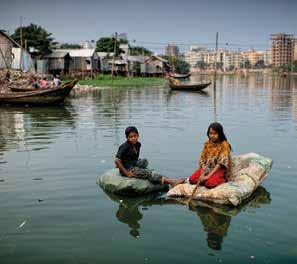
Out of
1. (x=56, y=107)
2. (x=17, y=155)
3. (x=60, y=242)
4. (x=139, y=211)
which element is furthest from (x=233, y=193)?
(x=56, y=107)

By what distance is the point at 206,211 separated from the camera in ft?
17.9

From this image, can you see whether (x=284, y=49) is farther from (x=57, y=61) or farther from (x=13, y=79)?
(x=13, y=79)

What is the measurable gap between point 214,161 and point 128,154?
129 centimetres

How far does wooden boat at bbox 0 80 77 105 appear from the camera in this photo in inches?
787

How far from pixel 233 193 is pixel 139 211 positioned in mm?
1282

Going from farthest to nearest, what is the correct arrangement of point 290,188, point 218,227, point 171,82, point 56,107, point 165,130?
point 171,82 < point 56,107 < point 165,130 < point 290,188 < point 218,227

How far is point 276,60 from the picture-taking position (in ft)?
561

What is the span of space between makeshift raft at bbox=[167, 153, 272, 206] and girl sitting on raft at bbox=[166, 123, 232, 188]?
115mm

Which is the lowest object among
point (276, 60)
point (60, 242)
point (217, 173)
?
point (60, 242)

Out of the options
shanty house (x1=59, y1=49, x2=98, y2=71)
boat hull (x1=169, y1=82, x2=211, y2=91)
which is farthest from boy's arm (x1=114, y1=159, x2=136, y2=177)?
shanty house (x1=59, y1=49, x2=98, y2=71)

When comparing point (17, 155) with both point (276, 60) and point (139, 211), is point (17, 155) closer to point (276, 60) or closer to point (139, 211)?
point (139, 211)

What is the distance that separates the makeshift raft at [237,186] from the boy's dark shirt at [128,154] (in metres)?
0.78

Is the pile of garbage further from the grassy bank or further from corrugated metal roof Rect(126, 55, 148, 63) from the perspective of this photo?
corrugated metal roof Rect(126, 55, 148, 63)

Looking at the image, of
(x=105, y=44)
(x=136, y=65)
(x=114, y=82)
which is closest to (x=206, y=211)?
(x=114, y=82)
